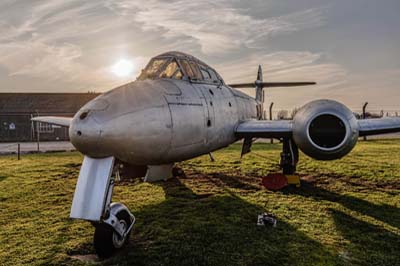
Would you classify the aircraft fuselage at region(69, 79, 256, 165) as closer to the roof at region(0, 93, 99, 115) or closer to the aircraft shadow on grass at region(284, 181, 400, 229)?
the aircraft shadow on grass at region(284, 181, 400, 229)

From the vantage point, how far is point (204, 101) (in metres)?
6.86

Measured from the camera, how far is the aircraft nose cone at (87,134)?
4289mm

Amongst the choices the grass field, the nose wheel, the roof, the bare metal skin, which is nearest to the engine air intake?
the grass field

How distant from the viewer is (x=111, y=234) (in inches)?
187

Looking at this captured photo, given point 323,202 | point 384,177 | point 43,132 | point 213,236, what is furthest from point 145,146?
point 43,132

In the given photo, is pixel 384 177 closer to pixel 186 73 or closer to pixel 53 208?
pixel 186 73

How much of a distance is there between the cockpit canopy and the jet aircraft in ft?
0.07

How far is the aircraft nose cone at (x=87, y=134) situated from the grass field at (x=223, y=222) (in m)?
1.51

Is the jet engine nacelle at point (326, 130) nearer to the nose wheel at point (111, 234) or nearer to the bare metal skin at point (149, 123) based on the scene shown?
the bare metal skin at point (149, 123)

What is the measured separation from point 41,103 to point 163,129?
42398 mm

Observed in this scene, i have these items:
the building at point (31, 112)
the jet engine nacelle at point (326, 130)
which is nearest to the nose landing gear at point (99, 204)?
the jet engine nacelle at point (326, 130)

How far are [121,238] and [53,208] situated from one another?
335 centimetres

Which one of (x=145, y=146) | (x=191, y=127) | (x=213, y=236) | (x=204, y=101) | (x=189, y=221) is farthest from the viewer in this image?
(x=204, y=101)

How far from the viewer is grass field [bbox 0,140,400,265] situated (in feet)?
15.4
